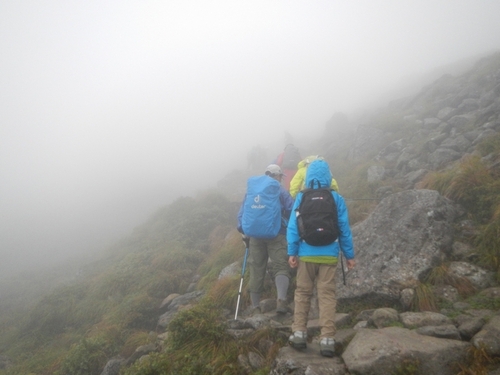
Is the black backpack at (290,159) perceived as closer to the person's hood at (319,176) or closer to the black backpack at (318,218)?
the person's hood at (319,176)

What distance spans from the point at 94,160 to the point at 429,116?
211 ft

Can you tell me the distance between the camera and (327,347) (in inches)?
142

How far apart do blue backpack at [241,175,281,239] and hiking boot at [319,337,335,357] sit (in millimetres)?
2275

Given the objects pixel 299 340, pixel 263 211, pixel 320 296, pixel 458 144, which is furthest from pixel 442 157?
pixel 299 340

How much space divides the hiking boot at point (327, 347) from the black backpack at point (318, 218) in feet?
4.29

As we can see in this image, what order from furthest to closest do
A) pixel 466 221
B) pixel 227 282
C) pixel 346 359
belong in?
pixel 227 282, pixel 466 221, pixel 346 359

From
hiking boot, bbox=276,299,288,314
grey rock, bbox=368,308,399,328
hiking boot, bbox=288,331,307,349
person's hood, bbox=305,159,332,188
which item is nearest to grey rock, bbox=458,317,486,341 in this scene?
grey rock, bbox=368,308,399,328

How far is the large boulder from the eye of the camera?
16.8 ft

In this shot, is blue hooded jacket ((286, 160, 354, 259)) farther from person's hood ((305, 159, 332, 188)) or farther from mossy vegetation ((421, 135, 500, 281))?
mossy vegetation ((421, 135, 500, 281))

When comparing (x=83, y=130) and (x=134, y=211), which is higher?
(x=83, y=130)

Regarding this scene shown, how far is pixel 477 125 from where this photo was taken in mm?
11086

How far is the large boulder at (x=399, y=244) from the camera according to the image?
16.8 ft

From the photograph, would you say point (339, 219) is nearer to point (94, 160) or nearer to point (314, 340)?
point (314, 340)

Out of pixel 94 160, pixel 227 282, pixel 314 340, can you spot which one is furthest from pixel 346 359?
pixel 94 160
